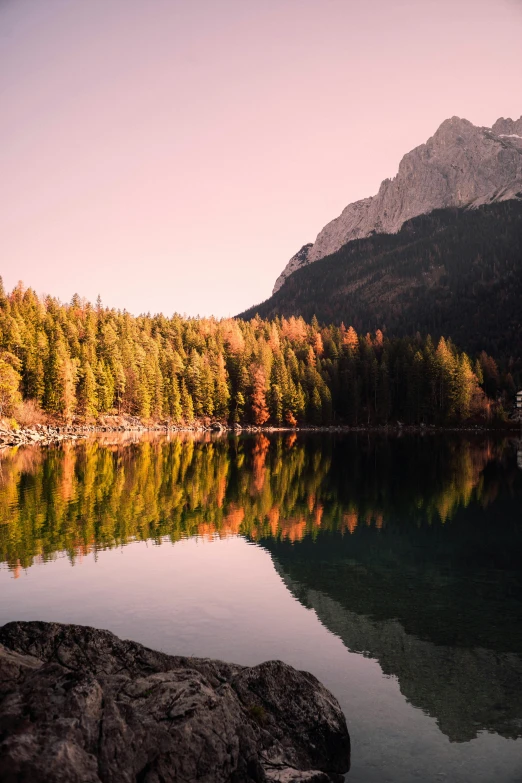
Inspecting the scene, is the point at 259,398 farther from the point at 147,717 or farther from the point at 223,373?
the point at 147,717

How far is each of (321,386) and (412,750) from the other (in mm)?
137987

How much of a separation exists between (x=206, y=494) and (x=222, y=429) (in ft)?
327

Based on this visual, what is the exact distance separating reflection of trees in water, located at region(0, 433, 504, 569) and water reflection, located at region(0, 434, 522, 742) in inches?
5.6

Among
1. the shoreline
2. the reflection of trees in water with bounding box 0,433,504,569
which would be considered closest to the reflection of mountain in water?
the reflection of trees in water with bounding box 0,433,504,569

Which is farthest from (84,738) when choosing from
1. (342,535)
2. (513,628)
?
(342,535)

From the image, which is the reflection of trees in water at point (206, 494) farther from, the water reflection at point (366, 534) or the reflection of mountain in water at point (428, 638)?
the reflection of mountain in water at point (428, 638)

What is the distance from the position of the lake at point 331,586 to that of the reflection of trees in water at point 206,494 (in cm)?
24

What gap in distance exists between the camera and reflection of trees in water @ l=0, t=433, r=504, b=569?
3144cm

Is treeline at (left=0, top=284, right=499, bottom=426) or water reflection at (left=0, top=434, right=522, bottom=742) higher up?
treeline at (left=0, top=284, right=499, bottom=426)

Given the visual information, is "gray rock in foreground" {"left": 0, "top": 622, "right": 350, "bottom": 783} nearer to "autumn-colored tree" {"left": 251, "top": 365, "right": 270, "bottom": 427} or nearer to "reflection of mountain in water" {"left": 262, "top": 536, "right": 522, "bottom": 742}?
"reflection of mountain in water" {"left": 262, "top": 536, "right": 522, "bottom": 742}

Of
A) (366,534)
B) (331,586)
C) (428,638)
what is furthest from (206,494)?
(428,638)

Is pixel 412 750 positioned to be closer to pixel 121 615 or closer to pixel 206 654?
pixel 206 654

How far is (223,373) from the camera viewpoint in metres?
147

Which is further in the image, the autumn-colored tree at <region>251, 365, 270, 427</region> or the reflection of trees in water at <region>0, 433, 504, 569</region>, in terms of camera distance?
the autumn-colored tree at <region>251, 365, 270, 427</region>
